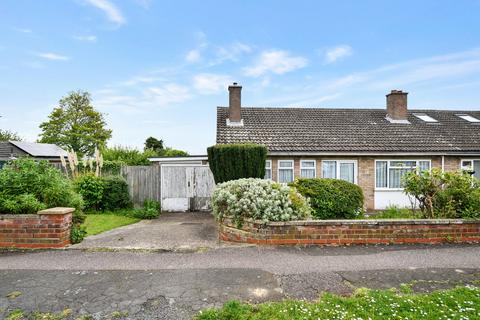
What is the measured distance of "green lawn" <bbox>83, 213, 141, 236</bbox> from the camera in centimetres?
797

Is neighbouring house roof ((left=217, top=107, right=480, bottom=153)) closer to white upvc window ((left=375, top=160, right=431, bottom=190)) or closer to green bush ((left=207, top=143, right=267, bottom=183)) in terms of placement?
white upvc window ((left=375, top=160, right=431, bottom=190))

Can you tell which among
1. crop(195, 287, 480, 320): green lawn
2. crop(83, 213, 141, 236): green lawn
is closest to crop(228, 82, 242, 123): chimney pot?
crop(83, 213, 141, 236): green lawn

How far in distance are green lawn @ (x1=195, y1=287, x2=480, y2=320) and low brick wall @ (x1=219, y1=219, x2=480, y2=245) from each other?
2195 mm

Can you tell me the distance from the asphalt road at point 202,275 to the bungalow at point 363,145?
6914 millimetres

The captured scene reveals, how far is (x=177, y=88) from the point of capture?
615 inches

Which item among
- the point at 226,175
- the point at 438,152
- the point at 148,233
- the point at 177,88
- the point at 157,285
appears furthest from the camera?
the point at 177,88

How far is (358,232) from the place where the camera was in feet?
19.3

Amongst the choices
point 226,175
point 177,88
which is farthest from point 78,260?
point 177,88

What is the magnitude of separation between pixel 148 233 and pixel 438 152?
1247 cm

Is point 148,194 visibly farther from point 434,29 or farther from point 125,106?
point 434,29

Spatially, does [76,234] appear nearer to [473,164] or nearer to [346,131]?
[346,131]

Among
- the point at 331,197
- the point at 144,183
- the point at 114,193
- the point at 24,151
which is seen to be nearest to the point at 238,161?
the point at 331,197

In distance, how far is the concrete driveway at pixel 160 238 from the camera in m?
5.86

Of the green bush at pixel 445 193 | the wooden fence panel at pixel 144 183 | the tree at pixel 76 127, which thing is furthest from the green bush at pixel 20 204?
the tree at pixel 76 127
